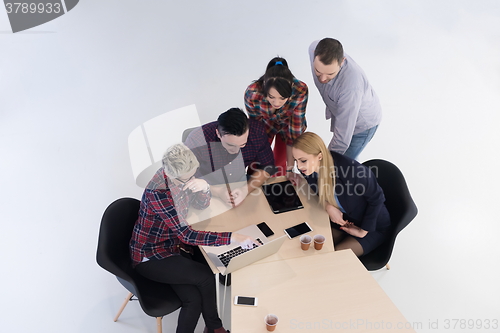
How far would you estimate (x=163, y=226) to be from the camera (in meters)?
2.31

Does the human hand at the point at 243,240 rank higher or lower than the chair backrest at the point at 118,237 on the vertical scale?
lower

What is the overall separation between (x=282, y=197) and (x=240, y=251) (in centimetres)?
53

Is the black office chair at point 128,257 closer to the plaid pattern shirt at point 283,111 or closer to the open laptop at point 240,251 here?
the open laptop at point 240,251

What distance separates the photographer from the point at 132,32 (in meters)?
5.57

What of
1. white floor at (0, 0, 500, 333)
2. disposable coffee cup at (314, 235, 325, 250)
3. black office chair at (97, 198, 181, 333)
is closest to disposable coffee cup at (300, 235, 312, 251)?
disposable coffee cup at (314, 235, 325, 250)

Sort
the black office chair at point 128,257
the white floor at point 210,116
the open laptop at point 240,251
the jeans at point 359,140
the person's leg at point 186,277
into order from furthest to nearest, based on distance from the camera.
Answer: the jeans at point 359,140 → the white floor at point 210,116 → the person's leg at point 186,277 → the black office chair at point 128,257 → the open laptop at point 240,251

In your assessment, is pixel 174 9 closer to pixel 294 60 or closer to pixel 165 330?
pixel 294 60

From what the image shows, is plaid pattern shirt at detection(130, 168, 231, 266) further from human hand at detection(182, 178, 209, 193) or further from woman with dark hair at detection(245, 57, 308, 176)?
woman with dark hair at detection(245, 57, 308, 176)

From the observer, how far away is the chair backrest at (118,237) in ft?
7.02

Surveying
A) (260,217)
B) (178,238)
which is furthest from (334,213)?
(178,238)

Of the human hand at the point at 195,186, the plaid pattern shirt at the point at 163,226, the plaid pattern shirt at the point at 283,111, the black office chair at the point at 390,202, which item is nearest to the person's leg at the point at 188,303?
the plaid pattern shirt at the point at 163,226

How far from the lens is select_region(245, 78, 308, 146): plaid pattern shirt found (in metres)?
2.77

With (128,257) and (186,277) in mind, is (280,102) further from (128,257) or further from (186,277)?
(128,257)

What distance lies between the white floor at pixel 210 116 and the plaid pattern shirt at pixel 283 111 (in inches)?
53.6
